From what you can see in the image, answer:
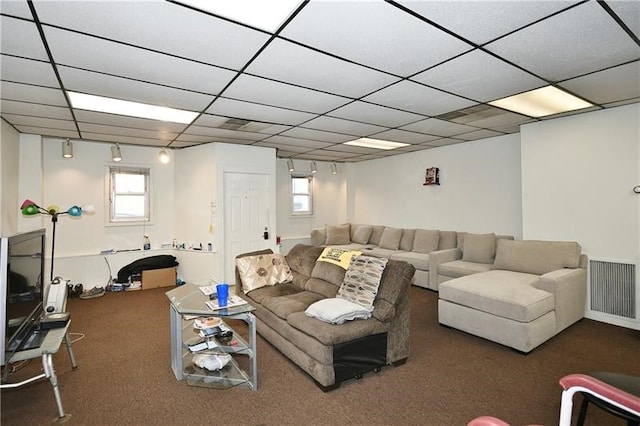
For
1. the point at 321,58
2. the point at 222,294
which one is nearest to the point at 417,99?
the point at 321,58

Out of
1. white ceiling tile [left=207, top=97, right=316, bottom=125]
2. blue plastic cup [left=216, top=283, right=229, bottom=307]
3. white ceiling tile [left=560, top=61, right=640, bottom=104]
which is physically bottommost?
blue plastic cup [left=216, top=283, right=229, bottom=307]

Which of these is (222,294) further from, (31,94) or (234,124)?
(31,94)

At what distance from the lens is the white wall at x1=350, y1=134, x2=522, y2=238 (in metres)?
5.25

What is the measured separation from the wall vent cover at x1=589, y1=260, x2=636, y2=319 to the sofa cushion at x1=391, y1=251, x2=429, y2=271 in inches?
87.3

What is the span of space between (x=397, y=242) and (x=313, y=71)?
4.72 metres

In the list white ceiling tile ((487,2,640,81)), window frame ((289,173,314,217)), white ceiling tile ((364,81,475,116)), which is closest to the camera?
white ceiling tile ((487,2,640,81))

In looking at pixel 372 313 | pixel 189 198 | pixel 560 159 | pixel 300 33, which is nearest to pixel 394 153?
pixel 560 159

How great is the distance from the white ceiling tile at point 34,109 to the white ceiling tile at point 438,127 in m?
4.29

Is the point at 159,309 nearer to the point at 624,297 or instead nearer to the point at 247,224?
the point at 247,224

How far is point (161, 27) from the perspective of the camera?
1.94m

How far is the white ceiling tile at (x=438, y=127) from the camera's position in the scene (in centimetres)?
432

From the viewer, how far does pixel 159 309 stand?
455cm

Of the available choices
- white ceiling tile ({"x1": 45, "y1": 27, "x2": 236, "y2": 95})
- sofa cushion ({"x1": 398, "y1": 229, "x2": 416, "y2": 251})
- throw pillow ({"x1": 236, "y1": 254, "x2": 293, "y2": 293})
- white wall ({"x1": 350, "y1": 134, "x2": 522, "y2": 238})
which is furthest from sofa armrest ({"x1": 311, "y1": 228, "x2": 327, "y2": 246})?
white ceiling tile ({"x1": 45, "y1": 27, "x2": 236, "y2": 95})

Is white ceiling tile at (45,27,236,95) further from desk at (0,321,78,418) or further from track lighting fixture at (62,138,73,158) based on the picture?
track lighting fixture at (62,138,73,158)
